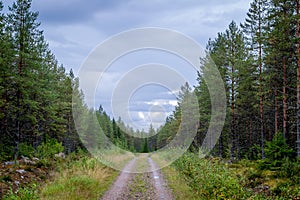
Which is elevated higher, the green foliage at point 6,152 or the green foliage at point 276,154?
the green foliage at point 276,154

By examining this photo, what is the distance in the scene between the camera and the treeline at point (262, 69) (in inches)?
704

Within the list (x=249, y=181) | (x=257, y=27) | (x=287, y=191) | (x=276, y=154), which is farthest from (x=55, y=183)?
(x=257, y=27)

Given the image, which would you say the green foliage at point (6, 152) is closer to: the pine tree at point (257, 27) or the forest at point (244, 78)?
the forest at point (244, 78)

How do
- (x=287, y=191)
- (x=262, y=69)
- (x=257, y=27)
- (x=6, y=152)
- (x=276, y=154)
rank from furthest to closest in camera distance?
(x=262, y=69), (x=6, y=152), (x=257, y=27), (x=276, y=154), (x=287, y=191)

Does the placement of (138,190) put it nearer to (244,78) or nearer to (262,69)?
(262,69)

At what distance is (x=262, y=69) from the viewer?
23.8 meters

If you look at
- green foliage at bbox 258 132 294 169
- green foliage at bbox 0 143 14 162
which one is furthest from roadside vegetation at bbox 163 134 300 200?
green foliage at bbox 0 143 14 162

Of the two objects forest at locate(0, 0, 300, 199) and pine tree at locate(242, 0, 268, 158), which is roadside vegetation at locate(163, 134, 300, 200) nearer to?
forest at locate(0, 0, 300, 199)

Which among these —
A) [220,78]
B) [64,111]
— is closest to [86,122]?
[64,111]

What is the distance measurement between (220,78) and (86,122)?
2618 cm

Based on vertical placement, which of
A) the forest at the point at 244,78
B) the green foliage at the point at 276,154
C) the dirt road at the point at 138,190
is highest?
the forest at the point at 244,78

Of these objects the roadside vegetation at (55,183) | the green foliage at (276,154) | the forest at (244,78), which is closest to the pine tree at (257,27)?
the forest at (244,78)

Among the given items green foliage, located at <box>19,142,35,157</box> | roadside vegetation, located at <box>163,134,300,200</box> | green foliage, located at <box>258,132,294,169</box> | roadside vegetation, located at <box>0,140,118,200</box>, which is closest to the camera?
roadside vegetation, located at <box>163,134,300,200</box>

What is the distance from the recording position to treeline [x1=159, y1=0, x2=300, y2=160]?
17891mm
